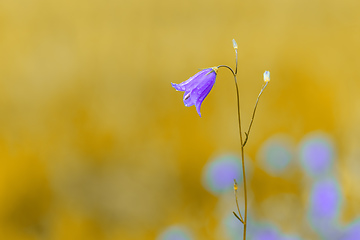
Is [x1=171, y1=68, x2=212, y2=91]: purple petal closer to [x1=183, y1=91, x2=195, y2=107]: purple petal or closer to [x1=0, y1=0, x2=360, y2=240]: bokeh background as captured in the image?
[x1=183, y1=91, x2=195, y2=107]: purple petal

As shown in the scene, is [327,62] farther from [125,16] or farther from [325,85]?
[125,16]

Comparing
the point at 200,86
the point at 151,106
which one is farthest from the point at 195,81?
the point at 151,106

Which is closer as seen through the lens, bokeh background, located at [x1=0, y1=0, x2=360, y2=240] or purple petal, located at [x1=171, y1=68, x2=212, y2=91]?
purple petal, located at [x1=171, y1=68, x2=212, y2=91]

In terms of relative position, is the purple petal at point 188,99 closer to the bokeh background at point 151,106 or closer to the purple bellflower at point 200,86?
the purple bellflower at point 200,86

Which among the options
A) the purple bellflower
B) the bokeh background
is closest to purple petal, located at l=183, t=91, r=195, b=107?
the purple bellflower

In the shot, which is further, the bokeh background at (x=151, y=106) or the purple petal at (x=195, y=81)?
the bokeh background at (x=151, y=106)

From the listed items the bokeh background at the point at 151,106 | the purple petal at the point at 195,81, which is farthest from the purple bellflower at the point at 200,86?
the bokeh background at the point at 151,106

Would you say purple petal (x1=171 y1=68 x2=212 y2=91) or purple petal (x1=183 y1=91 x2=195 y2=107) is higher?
purple petal (x1=171 y1=68 x2=212 y2=91)

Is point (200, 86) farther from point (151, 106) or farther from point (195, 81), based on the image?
point (151, 106)
